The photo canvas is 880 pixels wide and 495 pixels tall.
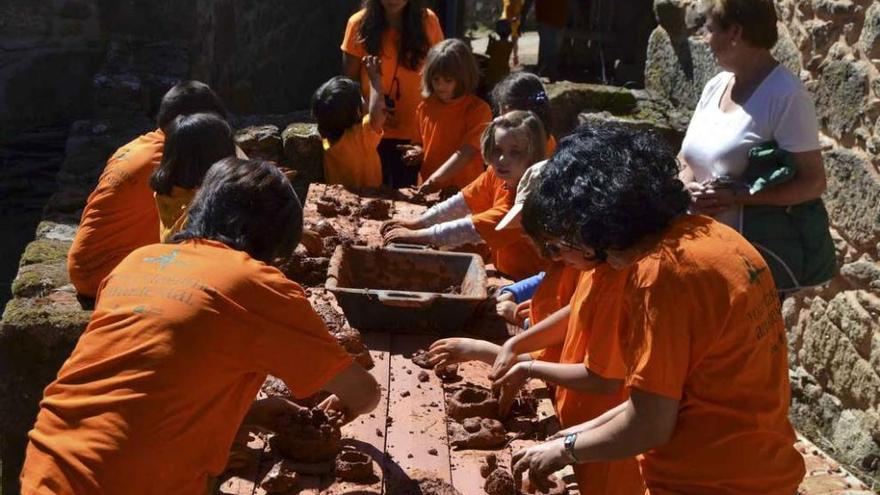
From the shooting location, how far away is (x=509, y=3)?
1173cm

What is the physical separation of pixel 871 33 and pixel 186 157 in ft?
9.61

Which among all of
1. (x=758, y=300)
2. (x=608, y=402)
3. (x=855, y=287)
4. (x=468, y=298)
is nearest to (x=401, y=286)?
(x=468, y=298)

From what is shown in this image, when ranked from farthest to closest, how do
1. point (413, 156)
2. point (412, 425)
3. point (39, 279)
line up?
point (413, 156) → point (39, 279) → point (412, 425)

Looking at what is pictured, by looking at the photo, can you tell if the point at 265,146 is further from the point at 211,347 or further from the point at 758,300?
the point at 758,300

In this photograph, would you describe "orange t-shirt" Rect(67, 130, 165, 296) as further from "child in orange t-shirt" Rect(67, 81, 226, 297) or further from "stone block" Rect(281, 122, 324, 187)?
"stone block" Rect(281, 122, 324, 187)

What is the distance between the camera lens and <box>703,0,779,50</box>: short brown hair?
12.2 feet

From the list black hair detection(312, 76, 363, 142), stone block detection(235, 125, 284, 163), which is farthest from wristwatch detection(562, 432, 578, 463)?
stone block detection(235, 125, 284, 163)

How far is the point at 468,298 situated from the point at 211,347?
4.08ft

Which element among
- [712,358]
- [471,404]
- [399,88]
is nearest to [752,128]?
[471,404]

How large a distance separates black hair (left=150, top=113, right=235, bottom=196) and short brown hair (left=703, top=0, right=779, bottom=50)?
1.70 m

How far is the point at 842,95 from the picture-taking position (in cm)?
512

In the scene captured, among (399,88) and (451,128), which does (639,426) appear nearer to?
(451,128)

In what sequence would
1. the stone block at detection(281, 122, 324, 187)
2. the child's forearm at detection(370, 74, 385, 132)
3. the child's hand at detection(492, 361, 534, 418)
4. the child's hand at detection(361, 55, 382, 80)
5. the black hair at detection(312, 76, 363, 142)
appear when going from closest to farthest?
the child's hand at detection(492, 361, 534, 418), the black hair at detection(312, 76, 363, 142), the child's forearm at detection(370, 74, 385, 132), the stone block at detection(281, 122, 324, 187), the child's hand at detection(361, 55, 382, 80)

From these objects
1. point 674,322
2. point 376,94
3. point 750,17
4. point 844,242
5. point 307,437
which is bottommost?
point 844,242
